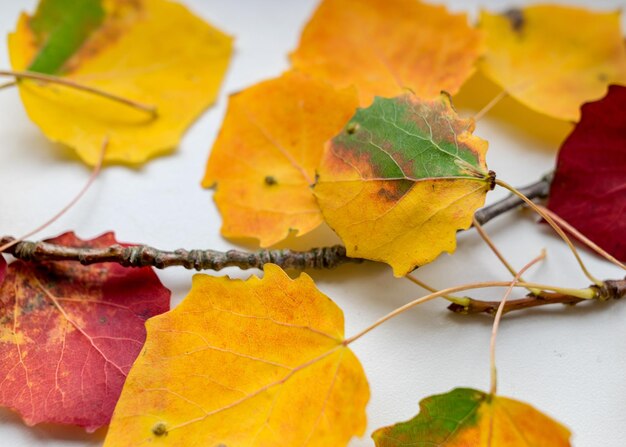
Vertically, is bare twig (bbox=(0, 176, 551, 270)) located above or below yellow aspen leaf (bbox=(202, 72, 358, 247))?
below

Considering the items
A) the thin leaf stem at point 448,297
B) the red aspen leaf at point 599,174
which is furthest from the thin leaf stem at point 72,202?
the red aspen leaf at point 599,174

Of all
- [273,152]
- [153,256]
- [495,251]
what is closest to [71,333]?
[153,256]

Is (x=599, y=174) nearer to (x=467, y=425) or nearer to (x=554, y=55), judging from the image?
(x=554, y=55)

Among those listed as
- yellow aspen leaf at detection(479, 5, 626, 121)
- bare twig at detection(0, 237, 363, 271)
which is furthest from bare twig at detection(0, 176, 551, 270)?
yellow aspen leaf at detection(479, 5, 626, 121)

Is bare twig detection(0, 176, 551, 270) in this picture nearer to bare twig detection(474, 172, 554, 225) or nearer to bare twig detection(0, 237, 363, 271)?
bare twig detection(0, 237, 363, 271)

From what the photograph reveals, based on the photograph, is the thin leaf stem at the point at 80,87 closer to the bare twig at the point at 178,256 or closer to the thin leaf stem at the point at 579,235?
the bare twig at the point at 178,256

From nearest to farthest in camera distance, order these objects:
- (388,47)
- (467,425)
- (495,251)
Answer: (467,425)
(495,251)
(388,47)
